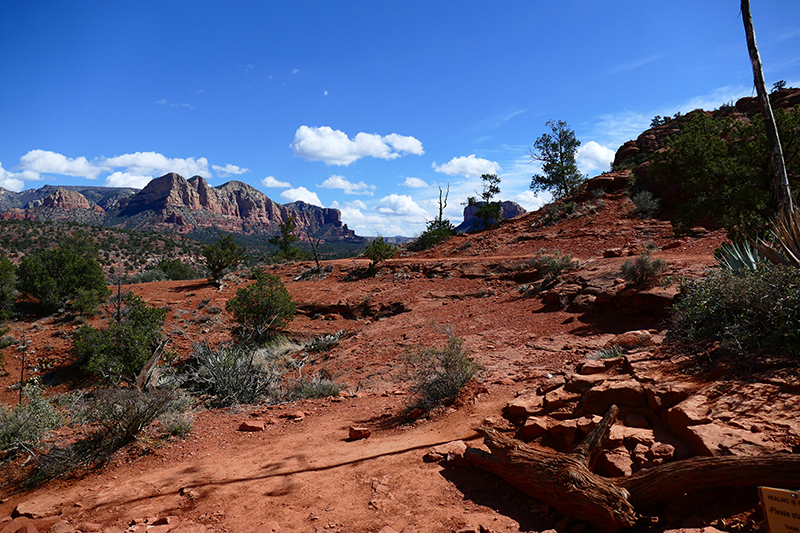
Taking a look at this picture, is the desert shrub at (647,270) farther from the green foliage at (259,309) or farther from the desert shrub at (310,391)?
the green foliage at (259,309)

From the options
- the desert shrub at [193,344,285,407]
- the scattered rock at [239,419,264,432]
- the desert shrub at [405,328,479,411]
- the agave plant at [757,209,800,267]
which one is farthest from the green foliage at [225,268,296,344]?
the agave plant at [757,209,800,267]

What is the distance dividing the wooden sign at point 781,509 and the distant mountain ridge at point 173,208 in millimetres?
101757

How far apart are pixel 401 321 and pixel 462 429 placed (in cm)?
855

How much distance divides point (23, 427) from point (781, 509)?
8.04m

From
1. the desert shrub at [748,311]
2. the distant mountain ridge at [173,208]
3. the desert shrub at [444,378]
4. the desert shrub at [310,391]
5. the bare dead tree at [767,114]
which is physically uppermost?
the distant mountain ridge at [173,208]

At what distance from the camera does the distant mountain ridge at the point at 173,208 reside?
118 meters

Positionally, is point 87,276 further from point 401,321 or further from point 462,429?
point 462,429

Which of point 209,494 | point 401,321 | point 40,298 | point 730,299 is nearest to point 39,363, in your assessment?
point 40,298

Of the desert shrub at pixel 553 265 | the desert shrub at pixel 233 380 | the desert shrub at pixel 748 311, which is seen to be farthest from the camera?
the desert shrub at pixel 553 265

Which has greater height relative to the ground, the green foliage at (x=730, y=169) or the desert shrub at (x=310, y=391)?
the green foliage at (x=730, y=169)

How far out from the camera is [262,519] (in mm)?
3561

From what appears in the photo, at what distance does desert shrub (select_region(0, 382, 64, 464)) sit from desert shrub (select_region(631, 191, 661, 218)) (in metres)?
27.3

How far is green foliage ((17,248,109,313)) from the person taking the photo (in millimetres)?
18609

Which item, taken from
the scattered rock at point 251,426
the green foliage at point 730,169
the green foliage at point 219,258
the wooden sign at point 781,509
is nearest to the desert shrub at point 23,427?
the scattered rock at point 251,426
